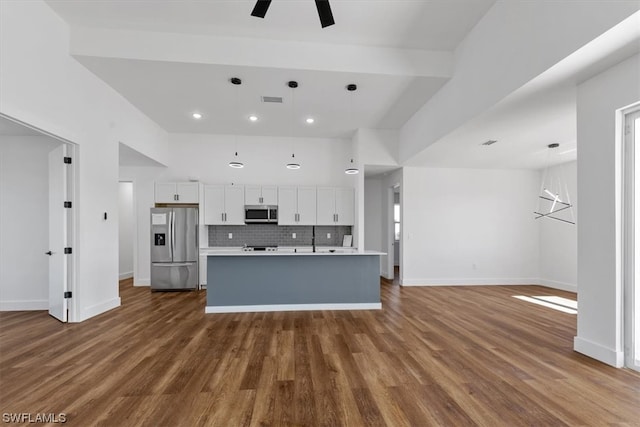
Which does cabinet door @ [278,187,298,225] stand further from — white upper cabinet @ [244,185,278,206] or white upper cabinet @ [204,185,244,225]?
white upper cabinet @ [204,185,244,225]

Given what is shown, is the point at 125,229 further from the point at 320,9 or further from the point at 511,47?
the point at 511,47

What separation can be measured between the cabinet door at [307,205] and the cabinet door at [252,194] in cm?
93

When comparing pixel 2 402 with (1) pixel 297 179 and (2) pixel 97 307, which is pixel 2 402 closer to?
(2) pixel 97 307

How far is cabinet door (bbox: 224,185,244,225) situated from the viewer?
21.1 ft

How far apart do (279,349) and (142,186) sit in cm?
541

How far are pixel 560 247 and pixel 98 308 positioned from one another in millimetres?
8683

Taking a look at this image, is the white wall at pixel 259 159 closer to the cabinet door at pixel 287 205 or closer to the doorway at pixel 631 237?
the cabinet door at pixel 287 205

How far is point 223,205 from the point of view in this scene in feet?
21.0

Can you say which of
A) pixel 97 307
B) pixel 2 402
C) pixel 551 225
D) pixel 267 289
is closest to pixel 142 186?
pixel 97 307

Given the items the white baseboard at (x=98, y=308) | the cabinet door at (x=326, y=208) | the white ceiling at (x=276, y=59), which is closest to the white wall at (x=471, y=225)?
the cabinet door at (x=326, y=208)

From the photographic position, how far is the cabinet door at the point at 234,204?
21.1ft

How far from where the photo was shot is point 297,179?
22.7 feet

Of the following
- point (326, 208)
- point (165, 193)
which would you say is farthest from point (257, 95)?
point (165, 193)

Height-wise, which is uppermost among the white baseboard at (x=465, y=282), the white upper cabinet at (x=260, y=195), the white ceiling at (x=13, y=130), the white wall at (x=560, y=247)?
the white ceiling at (x=13, y=130)
